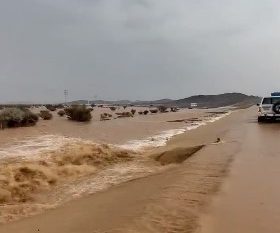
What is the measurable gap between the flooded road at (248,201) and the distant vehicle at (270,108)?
1816cm

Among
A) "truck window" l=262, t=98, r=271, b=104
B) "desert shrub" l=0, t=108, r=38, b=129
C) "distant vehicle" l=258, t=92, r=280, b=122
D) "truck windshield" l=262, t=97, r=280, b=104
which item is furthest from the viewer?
"desert shrub" l=0, t=108, r=38, b=129

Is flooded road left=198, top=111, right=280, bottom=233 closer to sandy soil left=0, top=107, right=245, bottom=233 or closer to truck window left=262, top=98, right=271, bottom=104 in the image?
sandy soil left=0, top=107, right=245, bottom=233

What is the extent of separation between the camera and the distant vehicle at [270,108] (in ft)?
98.8

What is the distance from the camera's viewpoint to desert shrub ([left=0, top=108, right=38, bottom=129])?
34.8m

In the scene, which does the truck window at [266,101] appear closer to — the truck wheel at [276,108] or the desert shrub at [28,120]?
the truck wheel at [276,108]

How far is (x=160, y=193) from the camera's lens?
328 inches

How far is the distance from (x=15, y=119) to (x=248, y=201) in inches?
1183

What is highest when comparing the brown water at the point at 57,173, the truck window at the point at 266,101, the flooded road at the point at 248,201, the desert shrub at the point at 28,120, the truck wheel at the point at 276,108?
the truck window at the point at 266,101

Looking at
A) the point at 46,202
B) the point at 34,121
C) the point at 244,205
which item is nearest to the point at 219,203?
the point at 244,205

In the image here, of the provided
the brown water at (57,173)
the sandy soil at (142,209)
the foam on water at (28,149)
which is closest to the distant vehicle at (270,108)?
the brown water at (57,173)

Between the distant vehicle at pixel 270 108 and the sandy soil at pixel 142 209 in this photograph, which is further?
the distant vehicle at pixel 270 108

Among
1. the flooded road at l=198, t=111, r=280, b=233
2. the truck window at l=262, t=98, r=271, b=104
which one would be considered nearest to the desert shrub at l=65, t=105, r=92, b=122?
the truck window at l=262, t=98, r=271, b=104

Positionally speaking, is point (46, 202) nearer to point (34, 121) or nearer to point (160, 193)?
point (160, 193)

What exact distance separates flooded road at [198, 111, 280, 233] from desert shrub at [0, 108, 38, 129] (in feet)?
83.9
